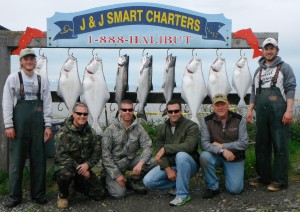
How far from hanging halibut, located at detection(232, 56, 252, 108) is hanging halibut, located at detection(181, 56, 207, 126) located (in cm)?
42

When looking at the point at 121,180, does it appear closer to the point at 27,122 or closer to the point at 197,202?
the point at 197,202

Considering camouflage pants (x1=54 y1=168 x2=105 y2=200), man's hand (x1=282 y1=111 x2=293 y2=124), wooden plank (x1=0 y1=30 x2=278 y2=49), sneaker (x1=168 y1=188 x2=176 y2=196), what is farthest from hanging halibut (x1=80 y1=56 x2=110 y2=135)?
man's hand (x1=282 y1=111 x2=293 y2=124)

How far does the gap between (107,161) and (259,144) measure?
186 centimetres

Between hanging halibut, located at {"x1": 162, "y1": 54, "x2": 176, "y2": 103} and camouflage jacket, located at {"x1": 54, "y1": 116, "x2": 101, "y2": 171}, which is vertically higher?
hanging halibut, located at {"x1": 162, "y1": 54, "x2": 176, "y2": 103}

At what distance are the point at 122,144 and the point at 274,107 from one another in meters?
1.85

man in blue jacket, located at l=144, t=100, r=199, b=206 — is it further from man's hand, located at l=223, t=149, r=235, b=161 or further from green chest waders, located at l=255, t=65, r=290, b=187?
green chest waders, located at l=255, t=65, r=290, b=187

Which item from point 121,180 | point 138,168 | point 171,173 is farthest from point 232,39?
point 121,180

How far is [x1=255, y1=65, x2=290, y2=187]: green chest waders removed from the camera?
4930 millimetres

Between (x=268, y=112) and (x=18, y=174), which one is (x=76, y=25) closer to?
(x=18, y=174)

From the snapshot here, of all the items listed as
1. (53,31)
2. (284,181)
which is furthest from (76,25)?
(284,181)

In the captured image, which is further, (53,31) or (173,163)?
(53,31)

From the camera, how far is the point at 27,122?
15.5 ft

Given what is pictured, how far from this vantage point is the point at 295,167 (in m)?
6.18

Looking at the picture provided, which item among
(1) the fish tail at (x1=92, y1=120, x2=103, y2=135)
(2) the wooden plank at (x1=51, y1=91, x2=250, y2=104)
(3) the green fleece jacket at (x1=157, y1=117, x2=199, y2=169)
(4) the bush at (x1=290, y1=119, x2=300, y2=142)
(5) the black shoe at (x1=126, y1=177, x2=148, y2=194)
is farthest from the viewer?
(4) the bush at (x1=290, y1=119, x2=300, y2=142)
